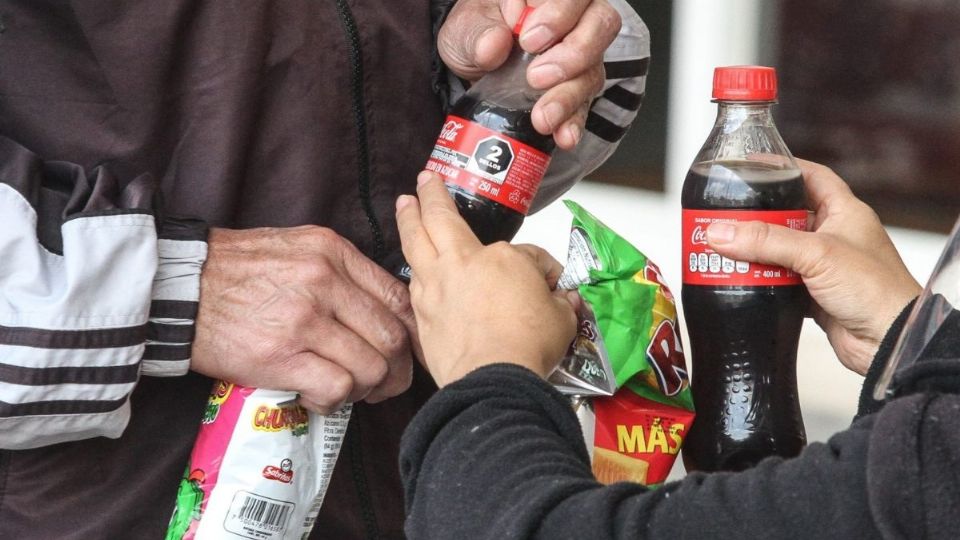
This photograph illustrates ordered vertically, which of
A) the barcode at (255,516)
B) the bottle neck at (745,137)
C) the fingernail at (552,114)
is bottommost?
the barcode at (255,516)

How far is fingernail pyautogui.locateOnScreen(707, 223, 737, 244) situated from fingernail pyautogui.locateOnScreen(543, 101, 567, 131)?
0.23 m

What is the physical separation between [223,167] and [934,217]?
338cm

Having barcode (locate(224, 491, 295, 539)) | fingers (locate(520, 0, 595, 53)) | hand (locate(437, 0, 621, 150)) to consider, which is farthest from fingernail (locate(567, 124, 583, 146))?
barcode (locate(224, 491, 295, 539))

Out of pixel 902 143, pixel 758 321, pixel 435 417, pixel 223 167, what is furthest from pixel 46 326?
pixel 902 143

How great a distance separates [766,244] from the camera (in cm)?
132

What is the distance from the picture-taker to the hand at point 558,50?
1436 millimetres

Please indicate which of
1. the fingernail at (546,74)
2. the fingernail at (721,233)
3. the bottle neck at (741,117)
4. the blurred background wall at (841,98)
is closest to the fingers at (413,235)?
the fingernail at (546,74)

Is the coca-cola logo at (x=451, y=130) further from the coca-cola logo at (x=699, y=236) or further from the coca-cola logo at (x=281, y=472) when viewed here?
the coca-cola logo at (x=281, y=472)

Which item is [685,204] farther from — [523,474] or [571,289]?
[523,474]

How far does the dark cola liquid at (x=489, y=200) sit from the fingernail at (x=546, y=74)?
0.15ft

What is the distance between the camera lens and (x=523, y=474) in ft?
3.42

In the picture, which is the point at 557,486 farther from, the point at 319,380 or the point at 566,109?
the point at 566,109

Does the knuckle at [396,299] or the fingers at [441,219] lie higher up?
the fingers at [441,219]

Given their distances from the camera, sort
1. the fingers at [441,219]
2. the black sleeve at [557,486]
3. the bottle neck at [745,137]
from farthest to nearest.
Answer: the bottle neck at [745,137], the fingers at [441,219], the black sleeve at [557,486]
